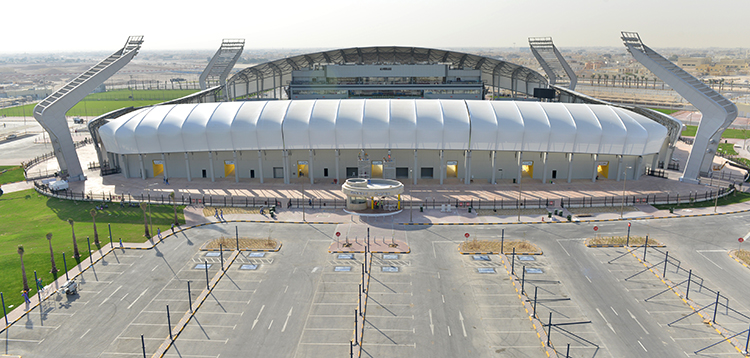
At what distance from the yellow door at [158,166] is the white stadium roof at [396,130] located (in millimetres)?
4297

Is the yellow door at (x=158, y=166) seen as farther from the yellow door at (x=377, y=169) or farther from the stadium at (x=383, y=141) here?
the yellow door at (x=377, y=169)

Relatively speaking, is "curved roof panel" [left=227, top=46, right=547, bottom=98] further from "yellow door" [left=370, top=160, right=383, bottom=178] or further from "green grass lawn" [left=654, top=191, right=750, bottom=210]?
"green grass lawn" [left=654, top=191, right=750, bottom=210]

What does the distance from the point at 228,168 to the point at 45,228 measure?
29824 millimetres

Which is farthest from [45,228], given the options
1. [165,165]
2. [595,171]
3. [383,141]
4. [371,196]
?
[595,171]

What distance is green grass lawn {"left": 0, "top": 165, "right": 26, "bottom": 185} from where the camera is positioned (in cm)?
8506

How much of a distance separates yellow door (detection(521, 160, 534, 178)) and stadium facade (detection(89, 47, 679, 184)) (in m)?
0.17

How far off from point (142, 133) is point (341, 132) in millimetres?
32273

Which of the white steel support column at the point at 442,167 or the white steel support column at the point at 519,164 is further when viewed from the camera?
the white steel support column at the point at 519,164

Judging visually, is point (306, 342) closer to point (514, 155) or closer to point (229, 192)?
point (229, 192)

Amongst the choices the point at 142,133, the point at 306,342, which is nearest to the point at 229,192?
the point at 142,133

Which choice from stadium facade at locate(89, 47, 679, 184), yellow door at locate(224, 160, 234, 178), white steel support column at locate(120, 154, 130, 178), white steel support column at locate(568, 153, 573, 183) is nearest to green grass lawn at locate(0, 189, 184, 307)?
white steel support column at locate(120, 154, 130, 178)

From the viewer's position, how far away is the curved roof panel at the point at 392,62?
11400cm

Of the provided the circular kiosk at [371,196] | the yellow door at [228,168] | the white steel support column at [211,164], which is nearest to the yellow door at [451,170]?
the circular kiosk at [371,196]

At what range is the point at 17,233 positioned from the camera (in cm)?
5922
